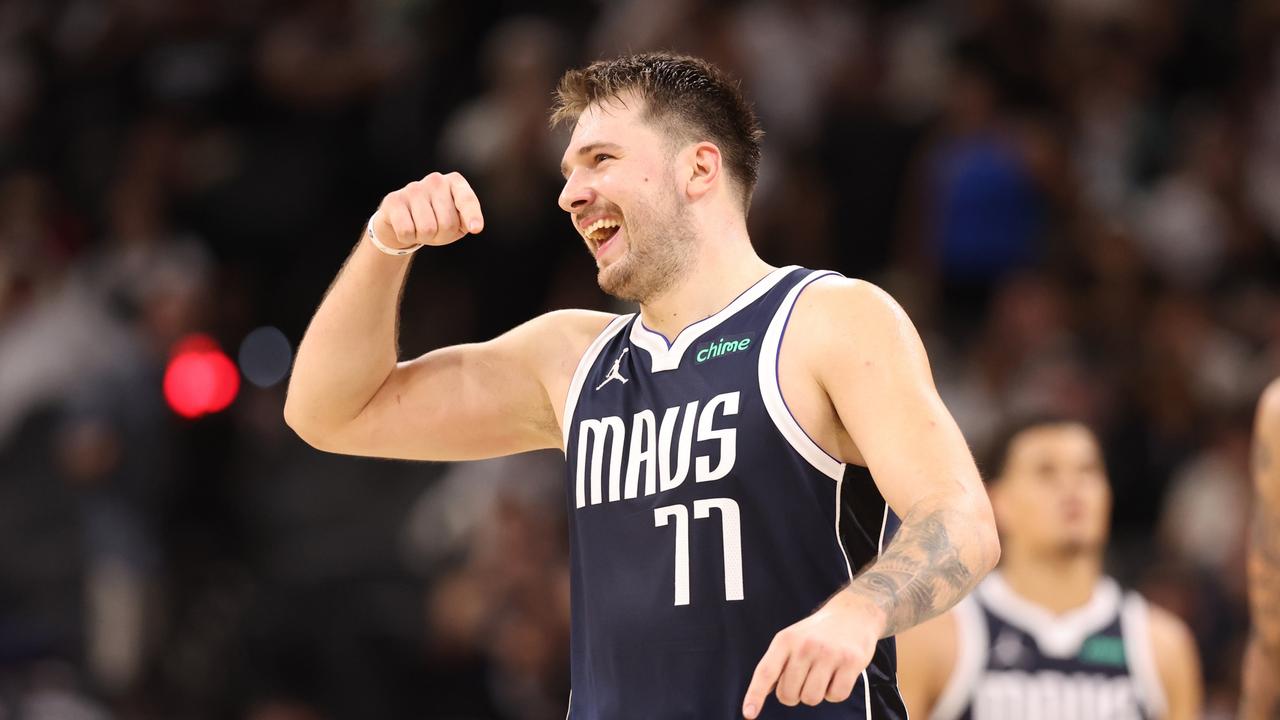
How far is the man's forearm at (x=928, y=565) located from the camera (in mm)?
3684

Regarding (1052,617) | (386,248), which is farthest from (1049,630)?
(386,248)

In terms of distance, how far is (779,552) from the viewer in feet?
13.8

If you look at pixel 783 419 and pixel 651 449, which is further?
pixel 651 449

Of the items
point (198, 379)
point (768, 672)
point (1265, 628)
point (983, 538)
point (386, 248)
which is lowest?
point (1265, 628)

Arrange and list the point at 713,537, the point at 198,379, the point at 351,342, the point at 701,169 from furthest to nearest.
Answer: the point at 198,379, the point at 351,342, the point at 701,169, the point at 713,537

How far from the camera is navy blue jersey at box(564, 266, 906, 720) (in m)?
4.18

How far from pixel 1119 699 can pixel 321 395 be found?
11.7 feet

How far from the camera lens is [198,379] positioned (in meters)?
11.6

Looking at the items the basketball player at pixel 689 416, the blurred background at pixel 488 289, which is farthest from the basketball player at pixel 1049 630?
the blurred background at pixel 488 289

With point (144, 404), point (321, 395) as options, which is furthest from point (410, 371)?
point (144, 404)

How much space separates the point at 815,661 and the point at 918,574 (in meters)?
0.43

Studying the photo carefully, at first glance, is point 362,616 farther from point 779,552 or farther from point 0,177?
point 779,552

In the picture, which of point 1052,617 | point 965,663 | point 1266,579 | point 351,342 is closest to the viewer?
point 351,342

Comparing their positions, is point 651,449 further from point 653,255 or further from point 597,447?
point 653,255
